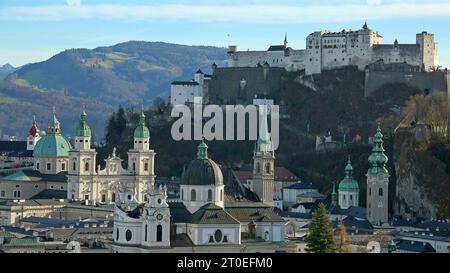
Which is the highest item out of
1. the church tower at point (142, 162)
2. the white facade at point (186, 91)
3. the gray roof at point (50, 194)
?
the white facade at point (186, 91)

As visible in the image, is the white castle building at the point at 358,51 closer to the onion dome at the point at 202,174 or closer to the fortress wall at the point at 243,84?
the fortress wall at the point at 243,84

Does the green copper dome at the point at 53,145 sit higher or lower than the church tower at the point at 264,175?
higher

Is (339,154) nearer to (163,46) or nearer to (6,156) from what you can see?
(6,156)

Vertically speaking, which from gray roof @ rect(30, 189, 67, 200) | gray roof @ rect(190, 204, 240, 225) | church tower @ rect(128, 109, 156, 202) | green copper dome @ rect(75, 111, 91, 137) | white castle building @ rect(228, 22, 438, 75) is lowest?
gray roof @ rect(190, 204, 240, 225)

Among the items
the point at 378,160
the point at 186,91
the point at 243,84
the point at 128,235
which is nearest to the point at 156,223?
the point at 128,235

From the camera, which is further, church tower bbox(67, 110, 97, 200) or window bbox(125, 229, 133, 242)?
church tower bbox(67, 110, 97, 200)

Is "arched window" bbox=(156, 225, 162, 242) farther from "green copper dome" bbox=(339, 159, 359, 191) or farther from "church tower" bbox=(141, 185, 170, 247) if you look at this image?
"green copper dome" bbox=(339, 159, 359, 191)

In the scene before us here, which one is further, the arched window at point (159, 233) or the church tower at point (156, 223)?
the arched window at point (159, 233)

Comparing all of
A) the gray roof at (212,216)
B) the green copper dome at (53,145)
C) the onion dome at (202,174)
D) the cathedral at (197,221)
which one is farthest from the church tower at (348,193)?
the gray roof at (212,216)
